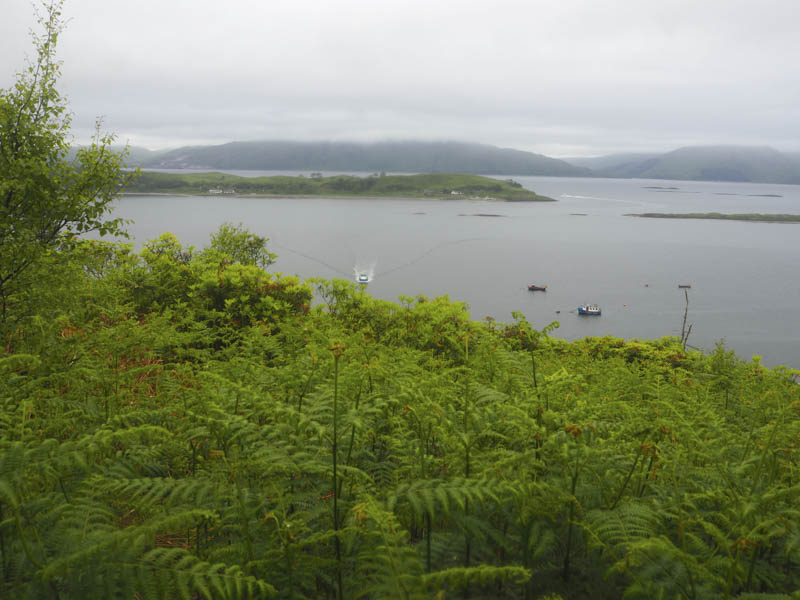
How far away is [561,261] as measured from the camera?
8744cm

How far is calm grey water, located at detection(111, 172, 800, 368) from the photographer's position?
→ 178 feet

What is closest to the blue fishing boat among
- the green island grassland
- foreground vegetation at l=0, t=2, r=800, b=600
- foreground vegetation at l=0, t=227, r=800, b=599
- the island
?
foreground vegetation at l=0, t=2, r=800, b=600

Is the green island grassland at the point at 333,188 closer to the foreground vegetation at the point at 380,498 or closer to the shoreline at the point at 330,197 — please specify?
the shoreline at the point at 330,197

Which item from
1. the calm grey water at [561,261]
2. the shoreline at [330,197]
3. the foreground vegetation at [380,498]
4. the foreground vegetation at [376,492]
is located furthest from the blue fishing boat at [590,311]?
the shoreline at [330,197]

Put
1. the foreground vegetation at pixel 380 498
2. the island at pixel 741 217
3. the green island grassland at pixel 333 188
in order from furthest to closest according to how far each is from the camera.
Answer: the green island grassland at pixel 333 188 → the island at pixel 741 217 → the foreground vegetation at pixel 380 498

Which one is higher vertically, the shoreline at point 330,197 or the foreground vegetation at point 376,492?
the shoreline at point 330,197

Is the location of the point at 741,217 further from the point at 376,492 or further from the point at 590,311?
the point at 376,492

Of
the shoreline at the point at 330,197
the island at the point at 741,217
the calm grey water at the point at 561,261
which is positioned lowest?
the calm grey water at the point at 561,261

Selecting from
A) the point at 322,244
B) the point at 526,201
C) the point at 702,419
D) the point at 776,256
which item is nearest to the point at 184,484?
the point at 702,419

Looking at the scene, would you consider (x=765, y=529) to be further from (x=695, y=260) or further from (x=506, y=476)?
(x=695, y=260)

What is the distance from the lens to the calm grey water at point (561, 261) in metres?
54.3

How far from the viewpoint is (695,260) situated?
287ft

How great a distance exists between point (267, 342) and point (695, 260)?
100491 millimetres

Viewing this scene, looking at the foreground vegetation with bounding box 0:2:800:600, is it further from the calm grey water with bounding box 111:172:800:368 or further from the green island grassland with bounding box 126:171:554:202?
the green island grassland with bounding box 126:171:554:202
